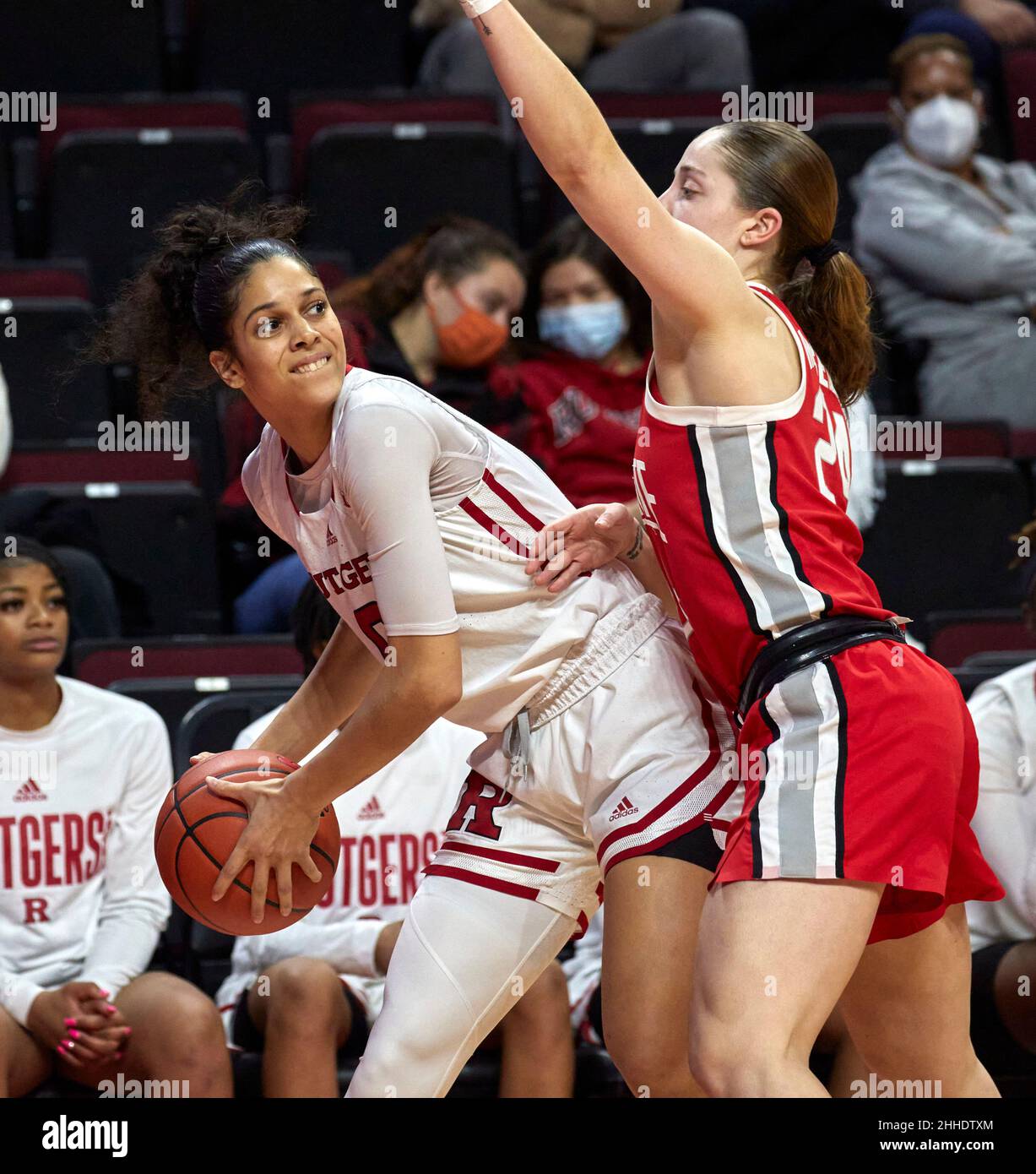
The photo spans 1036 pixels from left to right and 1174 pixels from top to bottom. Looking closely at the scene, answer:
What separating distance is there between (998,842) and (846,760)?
179 centimetres

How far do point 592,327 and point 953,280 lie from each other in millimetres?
1620

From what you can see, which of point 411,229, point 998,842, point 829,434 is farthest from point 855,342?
point 411,229

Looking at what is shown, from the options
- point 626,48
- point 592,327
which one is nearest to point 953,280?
point 592,327

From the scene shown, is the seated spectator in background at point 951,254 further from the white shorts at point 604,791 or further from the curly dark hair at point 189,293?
the curly dark hair at point 189,293

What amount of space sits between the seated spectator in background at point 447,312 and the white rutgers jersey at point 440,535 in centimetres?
240

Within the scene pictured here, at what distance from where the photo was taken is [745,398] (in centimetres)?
239

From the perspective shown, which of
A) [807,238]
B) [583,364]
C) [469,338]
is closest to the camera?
[807,238]

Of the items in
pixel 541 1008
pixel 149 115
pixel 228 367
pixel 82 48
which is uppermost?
pixel 82 48

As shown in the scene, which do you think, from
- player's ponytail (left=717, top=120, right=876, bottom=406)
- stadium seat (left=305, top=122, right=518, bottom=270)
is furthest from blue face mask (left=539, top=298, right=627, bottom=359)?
player's ponytail (left=717, top=120, right=876, bottom=406)

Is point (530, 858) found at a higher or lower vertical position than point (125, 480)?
lower

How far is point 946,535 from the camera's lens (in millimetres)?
5188

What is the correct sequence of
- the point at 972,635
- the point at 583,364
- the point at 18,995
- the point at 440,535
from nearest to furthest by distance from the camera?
the point at 440,535
the point at 18,995
the point at 972,635
the point at 583,364

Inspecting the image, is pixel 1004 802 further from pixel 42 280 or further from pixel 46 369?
pixel 42 280
